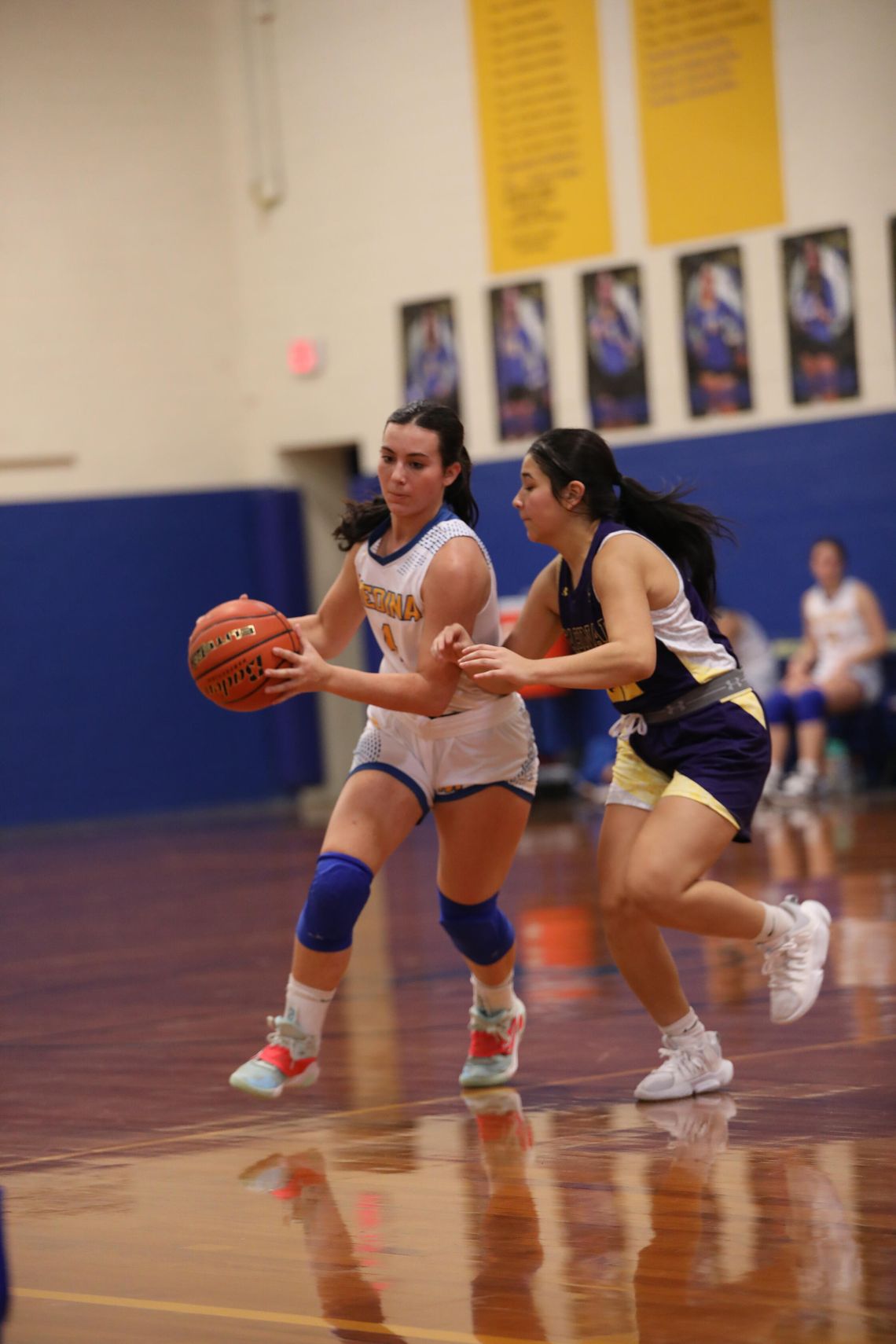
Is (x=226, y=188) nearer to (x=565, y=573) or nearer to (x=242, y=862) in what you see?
(x=242, y=862)

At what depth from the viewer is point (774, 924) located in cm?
394

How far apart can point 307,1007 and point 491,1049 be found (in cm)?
46

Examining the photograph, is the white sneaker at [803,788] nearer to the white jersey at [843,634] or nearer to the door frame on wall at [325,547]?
the white jersey at [843,634]

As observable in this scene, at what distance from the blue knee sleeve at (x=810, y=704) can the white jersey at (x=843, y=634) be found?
0.67 feet

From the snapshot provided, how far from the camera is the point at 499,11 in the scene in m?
11.7

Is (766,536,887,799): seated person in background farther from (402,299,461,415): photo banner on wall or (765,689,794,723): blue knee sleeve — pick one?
(402,299,461,415): photo banner on wall

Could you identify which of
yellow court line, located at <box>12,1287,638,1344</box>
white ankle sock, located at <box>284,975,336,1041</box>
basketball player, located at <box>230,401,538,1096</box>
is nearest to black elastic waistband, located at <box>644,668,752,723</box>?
basketball player, located at <box>230,401,538,1096</box>

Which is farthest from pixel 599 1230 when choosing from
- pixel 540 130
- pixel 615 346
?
pixel 540 130

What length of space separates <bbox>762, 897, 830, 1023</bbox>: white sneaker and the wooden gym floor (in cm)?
16

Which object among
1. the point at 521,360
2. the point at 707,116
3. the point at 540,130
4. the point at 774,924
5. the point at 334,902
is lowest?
the point at 774,924

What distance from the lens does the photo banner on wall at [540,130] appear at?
11289 mm

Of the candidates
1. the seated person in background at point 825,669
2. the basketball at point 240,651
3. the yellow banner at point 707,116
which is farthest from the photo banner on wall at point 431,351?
the basketball at point 240,651

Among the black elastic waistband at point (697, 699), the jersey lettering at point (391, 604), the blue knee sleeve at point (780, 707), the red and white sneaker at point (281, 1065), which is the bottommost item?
the blue knee sleeve at point (780, 707)

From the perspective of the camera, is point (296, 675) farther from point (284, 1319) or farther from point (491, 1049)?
point (284, 1319)
